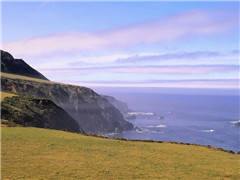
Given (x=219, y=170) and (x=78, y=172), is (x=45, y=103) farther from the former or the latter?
(x=219, y=170)

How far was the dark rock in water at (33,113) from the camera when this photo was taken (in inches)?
2514

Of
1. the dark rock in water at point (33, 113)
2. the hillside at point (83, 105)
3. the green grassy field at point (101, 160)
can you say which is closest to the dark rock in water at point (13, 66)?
the hillside at point (83, 105)

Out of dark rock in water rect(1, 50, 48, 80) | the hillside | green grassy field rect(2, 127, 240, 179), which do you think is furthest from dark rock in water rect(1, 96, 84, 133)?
dark rock in water rect(1, 50, 48, 80)

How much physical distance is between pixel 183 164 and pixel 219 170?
4874mm

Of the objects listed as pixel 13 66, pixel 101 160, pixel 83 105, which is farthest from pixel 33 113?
pixel 13 66

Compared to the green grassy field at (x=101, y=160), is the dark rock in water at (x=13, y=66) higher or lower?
higher

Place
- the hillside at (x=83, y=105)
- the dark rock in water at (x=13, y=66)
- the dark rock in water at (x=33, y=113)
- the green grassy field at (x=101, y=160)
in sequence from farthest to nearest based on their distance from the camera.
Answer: the dark rock in water at (x=13, y=66), the hillside at (x=83, y=105), the dark rock in water at (x=33, y=113), the green grassy field at (x=101, y=160)

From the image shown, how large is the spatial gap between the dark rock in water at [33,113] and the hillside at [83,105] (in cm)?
5011

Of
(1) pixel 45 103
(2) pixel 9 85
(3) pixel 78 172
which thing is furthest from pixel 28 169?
(2) pixel 9 85

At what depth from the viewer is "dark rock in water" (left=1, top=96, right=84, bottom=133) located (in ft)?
209

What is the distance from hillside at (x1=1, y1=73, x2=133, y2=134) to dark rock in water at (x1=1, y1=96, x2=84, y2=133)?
1973 inches

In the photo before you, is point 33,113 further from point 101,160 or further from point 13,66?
point 13,66

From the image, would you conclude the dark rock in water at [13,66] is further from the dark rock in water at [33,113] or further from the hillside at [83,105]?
the dark rock in water at [33,113]

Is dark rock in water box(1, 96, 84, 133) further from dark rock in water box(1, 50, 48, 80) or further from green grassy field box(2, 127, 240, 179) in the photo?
dark rock in water box(1, 50, 48, 80)
